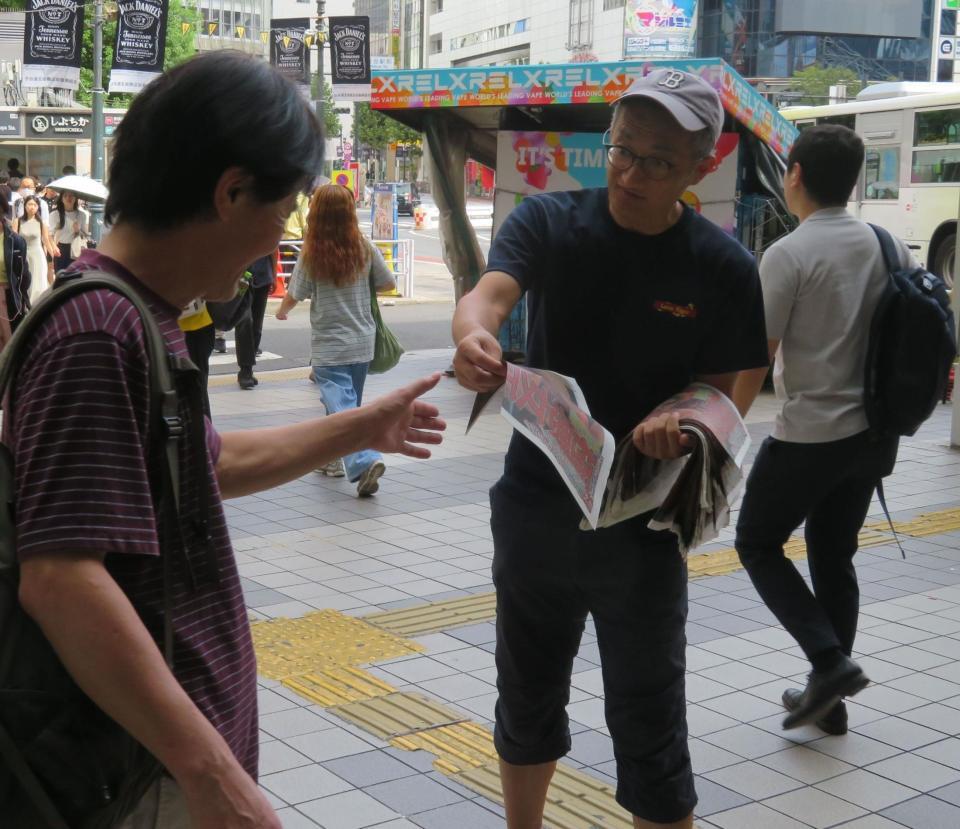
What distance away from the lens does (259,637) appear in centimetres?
507

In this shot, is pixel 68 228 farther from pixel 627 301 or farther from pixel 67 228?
pixel 627 301

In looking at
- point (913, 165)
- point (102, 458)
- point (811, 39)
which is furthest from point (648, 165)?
point (811, 39)

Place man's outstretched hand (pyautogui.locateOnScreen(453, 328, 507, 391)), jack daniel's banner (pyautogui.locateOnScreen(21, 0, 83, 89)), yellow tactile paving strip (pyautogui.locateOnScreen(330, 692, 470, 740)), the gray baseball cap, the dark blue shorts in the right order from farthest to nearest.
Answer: jack daniel's banner (pyautogui.locateOnScreen(21, 0, 83, 89)) < yellow tactile paving strip (pyautogui.locateOnScreen(330, 692, 470, 740)) < the dark blue shorts < the gray baseball cap < man's outstretched hand (pyautogui.locateOnScreen(453, 328, 507, 391))

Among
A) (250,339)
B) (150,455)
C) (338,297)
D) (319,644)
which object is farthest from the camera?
(250,339)

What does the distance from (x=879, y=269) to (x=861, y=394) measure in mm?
400

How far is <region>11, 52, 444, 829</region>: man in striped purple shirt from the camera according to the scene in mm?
1452

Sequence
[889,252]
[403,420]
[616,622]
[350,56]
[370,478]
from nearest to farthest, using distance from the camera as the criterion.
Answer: [403,420] → [616,622] → [889,252] → [370,478] → [350,56]

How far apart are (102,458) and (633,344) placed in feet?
4.86

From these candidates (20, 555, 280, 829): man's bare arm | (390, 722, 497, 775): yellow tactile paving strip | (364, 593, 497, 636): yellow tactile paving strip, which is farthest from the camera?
(364, 593, 497, 636): yellow tactile paving strip


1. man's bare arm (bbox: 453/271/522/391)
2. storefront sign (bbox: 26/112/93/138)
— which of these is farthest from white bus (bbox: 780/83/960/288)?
storefront sign (bbox: 26/112/93/138)

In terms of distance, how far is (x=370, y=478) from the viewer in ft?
24.8

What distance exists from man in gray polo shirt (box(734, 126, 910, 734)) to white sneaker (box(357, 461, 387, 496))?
3654 mm

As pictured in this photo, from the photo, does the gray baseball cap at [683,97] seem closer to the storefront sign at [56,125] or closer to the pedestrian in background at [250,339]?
the pedestrian in background at [250,339]

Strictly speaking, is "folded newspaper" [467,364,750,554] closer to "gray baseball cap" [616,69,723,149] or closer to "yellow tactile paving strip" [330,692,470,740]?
"gray baseball cap" [616,69,723,149]
